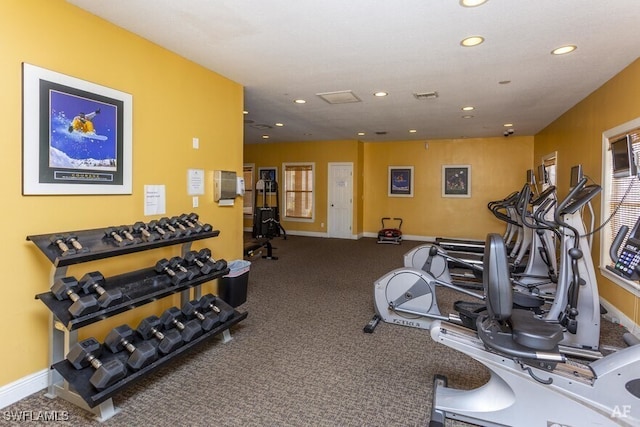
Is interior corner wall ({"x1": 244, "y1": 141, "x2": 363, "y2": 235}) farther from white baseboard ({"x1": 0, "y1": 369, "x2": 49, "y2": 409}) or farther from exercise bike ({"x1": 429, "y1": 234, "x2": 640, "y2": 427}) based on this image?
white baseboard ({"x1": 0, "y1": 369, "x2": 49, "y2": 409})

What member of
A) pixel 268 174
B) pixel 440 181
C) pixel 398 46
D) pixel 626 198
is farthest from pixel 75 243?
pixel 440 181

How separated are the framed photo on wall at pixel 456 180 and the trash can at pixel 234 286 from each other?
21.9 feet

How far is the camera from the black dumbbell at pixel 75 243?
7.41ft

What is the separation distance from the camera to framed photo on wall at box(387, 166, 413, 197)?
376 inches

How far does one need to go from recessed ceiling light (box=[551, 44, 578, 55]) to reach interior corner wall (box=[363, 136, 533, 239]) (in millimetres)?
5735

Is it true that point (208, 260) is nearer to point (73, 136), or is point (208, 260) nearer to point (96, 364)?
point (96, 364)

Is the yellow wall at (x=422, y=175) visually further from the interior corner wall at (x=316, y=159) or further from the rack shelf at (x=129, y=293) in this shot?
the rack shelf at (x=129, y=293)

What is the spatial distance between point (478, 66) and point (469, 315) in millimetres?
2618

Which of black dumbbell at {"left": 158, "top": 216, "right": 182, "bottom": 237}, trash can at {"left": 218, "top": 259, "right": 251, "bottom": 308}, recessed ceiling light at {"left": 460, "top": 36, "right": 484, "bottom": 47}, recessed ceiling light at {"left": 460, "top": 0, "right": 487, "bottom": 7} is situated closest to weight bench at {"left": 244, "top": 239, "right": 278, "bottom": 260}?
trash can at {"left": 218, "top": 259, "right": 251, "bottom": 308}

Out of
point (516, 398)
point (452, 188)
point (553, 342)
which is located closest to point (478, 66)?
point (553, 342)

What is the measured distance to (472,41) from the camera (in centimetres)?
312

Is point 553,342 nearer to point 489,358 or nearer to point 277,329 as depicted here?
point 489,358

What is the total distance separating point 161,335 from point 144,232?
2.68ft

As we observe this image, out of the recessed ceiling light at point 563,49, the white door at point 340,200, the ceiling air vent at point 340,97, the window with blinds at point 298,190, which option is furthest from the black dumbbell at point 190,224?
the window with blinds at point 298,190
